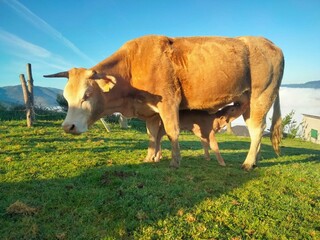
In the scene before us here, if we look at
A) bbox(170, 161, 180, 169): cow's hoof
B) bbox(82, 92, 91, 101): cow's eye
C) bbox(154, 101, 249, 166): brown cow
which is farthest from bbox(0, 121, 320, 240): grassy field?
bbox(82, 92, 91, 101): cow's eye

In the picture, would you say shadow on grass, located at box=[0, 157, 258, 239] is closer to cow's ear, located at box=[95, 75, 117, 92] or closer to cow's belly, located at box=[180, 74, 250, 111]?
cow's belly, located at box=[180, 74, 250, 111]

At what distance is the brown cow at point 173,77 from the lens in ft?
26.1

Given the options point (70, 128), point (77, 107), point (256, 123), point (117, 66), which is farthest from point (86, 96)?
point (256, 123)

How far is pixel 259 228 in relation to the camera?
5152mm

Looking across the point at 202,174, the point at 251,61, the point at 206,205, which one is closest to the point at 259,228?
the point at 206,205

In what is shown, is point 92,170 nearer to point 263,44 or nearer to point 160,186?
point 160,186

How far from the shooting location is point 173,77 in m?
8.67

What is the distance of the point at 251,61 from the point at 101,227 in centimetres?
684

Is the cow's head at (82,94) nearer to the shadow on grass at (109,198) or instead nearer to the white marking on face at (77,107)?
the white marking on face at (77,107)

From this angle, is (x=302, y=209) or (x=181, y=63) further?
(x=181, y=63)

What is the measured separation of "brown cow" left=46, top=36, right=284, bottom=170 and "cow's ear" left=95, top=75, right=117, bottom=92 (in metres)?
0.03

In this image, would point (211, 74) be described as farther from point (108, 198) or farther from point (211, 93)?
point (108, 198)

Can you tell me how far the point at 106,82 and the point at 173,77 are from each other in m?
1.86

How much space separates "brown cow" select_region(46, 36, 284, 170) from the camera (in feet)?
26.1
